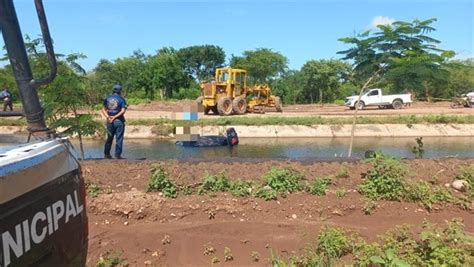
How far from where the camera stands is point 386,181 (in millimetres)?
7020

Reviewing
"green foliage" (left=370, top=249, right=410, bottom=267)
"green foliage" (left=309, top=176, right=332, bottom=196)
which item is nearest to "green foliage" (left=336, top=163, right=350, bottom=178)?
"green foliage" (left=309, top=176, right=332, bottom=196)

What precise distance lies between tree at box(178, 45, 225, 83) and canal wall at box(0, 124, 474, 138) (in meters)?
40.5

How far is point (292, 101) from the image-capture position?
168ft

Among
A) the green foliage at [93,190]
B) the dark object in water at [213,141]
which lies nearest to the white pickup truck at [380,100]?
the dark object in water at [213,141]

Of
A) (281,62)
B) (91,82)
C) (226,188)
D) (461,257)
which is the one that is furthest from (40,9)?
(281,62)

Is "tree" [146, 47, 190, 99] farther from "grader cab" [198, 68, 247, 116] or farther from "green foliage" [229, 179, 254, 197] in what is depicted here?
"green foliage" [229, 179, 254, 197]

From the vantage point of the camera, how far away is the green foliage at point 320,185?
23.1ft

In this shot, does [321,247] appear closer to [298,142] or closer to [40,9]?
[40,9]

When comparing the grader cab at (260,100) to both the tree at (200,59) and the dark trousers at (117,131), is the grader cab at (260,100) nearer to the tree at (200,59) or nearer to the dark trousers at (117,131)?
the dark trousers at (117,131)

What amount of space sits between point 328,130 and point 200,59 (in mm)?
43440

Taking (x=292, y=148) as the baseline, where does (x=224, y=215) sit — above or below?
above

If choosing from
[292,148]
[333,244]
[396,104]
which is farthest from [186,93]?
[333,244]

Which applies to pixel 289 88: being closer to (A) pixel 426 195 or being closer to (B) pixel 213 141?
(B) pixel 213 141

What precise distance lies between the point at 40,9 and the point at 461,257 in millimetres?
3983
